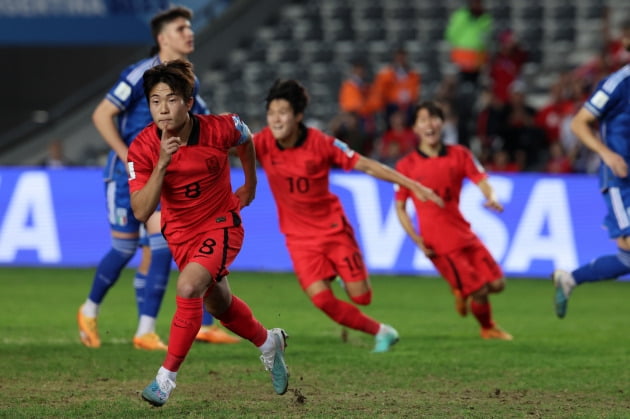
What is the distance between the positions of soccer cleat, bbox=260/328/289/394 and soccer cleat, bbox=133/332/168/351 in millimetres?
1925

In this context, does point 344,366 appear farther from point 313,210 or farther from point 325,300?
point 313,210

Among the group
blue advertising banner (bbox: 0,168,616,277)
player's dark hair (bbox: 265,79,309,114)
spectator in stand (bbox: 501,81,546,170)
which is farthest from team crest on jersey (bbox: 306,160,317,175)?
spectator in stand (bbox: 501,81,546,170)

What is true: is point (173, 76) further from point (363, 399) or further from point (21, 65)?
point (21, 65)

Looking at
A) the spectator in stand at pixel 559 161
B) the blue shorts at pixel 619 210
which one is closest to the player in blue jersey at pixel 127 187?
the blue shorts at pixel 619 210

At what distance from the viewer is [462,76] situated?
62.8 feet

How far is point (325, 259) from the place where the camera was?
336 inches

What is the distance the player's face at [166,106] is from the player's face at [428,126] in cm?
347

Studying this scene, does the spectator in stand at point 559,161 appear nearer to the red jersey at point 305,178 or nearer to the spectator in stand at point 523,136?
the spectator in stand at point 523,136

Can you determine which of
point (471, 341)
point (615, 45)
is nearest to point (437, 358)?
point (471, 341)

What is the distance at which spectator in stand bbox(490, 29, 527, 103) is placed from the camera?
18.3m

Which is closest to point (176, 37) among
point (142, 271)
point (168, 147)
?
point (142, 271)

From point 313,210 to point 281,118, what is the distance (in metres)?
0.75

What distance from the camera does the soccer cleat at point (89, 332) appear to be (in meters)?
8.59

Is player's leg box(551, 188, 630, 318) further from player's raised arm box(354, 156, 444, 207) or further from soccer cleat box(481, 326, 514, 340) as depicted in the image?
player's raised arm box(354, 156, 444, 207)
